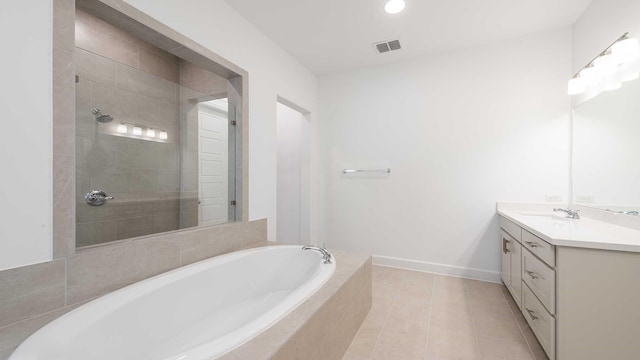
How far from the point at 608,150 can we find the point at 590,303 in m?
1.16

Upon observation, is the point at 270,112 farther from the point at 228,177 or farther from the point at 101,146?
the point at 101,146

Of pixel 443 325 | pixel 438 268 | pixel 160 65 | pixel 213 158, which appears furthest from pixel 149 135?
pixel 438 268

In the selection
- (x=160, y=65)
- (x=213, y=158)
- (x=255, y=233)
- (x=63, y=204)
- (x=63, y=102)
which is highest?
(x=160, y=65)

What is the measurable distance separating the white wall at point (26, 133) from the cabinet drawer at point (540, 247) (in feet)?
7.75

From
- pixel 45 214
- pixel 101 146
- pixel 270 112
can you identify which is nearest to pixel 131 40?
pixel 101 146

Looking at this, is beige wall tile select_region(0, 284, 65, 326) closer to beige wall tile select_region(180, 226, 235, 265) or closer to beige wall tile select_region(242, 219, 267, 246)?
beige wall tile select_region(180, 226, 235, 265)

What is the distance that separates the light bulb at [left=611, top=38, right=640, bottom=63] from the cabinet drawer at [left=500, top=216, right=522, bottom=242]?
1.18 metres

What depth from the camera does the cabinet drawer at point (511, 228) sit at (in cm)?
182

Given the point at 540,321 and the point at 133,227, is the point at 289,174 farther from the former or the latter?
the point at 540,321

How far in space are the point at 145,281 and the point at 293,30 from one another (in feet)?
7.39

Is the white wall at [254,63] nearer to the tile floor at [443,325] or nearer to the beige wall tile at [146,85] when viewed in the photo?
the beige wall tile at [146,85]

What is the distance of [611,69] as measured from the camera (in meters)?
1.65

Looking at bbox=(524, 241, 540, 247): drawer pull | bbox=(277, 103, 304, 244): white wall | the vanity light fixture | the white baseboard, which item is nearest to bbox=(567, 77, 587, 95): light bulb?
the vanity light fixture

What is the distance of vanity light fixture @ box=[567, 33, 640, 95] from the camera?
1.46m
